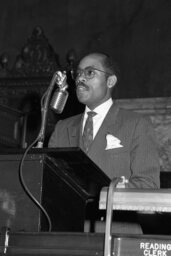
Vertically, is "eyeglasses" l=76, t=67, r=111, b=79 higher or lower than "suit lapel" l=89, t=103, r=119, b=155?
higher

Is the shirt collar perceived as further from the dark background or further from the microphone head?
the dark background

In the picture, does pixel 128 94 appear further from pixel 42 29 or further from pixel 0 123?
pixel 0 123

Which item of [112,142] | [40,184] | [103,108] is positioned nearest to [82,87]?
[103,108]

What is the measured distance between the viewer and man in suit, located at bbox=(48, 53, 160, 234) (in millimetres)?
3266

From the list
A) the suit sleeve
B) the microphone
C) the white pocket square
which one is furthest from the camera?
the white pocket square

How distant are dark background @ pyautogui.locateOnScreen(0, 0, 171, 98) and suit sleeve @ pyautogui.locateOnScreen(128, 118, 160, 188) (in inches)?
119

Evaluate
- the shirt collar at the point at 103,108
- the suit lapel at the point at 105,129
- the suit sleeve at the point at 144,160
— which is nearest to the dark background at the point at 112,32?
the shirt collar at the point at 103,108

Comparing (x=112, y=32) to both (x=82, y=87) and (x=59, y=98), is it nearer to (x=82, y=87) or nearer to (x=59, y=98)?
(x=82, y=87)

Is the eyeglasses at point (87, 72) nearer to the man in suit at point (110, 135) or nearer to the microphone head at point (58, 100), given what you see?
the man in suit at point (110, 135)

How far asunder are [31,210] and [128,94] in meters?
4.41

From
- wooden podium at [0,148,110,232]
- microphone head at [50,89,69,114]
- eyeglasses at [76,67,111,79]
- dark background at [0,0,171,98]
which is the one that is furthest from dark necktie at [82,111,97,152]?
dark background at [0,0,171,98]

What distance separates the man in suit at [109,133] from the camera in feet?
10.7

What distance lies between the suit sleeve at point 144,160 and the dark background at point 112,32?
3027 millimetres

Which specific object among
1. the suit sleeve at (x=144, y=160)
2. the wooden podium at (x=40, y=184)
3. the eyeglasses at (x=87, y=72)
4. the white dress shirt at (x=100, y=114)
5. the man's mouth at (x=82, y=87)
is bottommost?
the wooden podium at (x=40, y=184)
